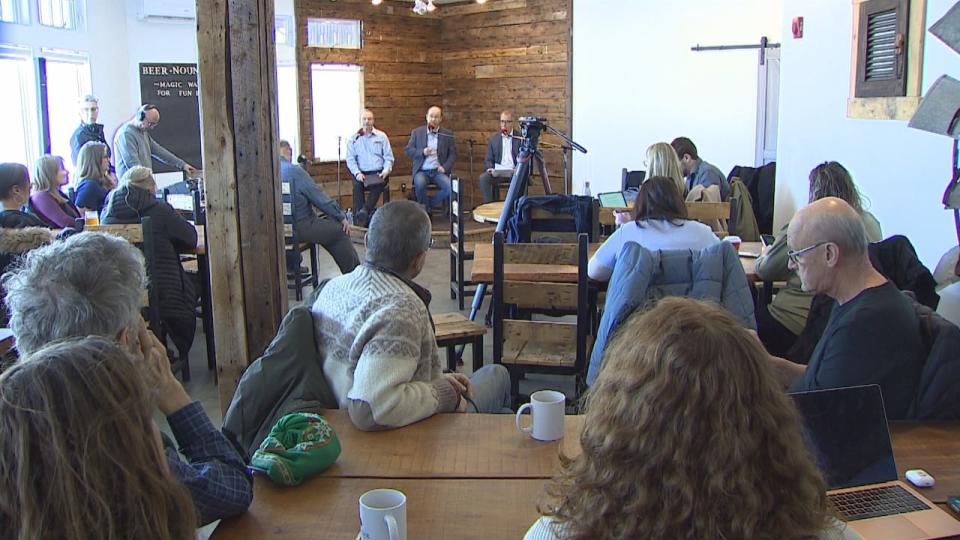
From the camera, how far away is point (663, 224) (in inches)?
141

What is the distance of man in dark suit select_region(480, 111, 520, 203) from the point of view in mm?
9727

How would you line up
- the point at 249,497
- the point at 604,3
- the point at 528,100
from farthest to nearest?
the point at 528,100 → the point at 604,3 → the point at 249,497

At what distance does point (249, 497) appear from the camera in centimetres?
159

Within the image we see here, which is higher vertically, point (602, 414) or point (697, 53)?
point (697, 53)

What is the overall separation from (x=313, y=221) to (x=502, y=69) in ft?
16.8

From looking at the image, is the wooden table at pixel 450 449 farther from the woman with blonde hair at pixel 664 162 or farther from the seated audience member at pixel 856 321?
the woman with blonde hair at pixel 664 162

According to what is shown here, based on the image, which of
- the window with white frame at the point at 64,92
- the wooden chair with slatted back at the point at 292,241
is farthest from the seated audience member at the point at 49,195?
the window with white frame at the point at 64,92

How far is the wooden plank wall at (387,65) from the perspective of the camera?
1019cm

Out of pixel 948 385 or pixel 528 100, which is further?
pixel 528 100

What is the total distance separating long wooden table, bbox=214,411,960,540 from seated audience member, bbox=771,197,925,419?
13cm

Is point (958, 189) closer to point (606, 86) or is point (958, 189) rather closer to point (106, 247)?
point (106, 247)

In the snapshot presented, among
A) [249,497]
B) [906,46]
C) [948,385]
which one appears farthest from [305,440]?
Answer: [906,46]

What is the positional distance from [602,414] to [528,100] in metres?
9.59

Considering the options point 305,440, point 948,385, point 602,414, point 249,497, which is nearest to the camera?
point 602,414
